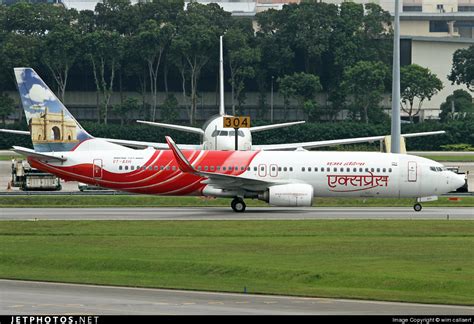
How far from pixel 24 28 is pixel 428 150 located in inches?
1947

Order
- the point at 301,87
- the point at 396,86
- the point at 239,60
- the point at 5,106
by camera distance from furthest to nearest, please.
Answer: the point at 239,60
the point at 301,87
the point at 5,106
the point at 396,86


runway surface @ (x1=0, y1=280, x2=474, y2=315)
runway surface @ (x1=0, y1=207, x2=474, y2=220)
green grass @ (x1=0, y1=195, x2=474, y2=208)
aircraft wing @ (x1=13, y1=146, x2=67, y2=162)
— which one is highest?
aircraft wing @ (x1=13, y1=146, x2=67, y2=162)

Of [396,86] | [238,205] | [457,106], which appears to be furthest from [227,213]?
[457,106]

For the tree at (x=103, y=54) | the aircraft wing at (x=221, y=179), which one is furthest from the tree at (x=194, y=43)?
the aircraft wing at (x=221, y=179)

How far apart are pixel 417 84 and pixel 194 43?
81.8 ft

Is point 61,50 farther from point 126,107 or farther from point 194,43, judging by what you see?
point 194,43

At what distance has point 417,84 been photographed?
13400 centimetres

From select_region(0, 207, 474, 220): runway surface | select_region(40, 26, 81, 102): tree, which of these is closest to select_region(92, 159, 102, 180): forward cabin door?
select_region(0, 207, 474, 220): runway surface

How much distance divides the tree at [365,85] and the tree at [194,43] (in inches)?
592

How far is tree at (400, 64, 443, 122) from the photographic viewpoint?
440ft

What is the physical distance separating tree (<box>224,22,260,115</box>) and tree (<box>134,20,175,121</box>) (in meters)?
6.75

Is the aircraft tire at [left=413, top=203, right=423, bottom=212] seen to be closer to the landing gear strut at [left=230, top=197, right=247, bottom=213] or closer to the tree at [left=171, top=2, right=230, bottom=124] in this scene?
the landing gear strut at [left=230, top=197, right=247, bottom=213]

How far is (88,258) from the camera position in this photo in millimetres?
36875

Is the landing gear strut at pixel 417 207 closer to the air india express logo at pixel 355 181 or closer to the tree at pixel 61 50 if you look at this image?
the air india express logo at pixel 355 181
